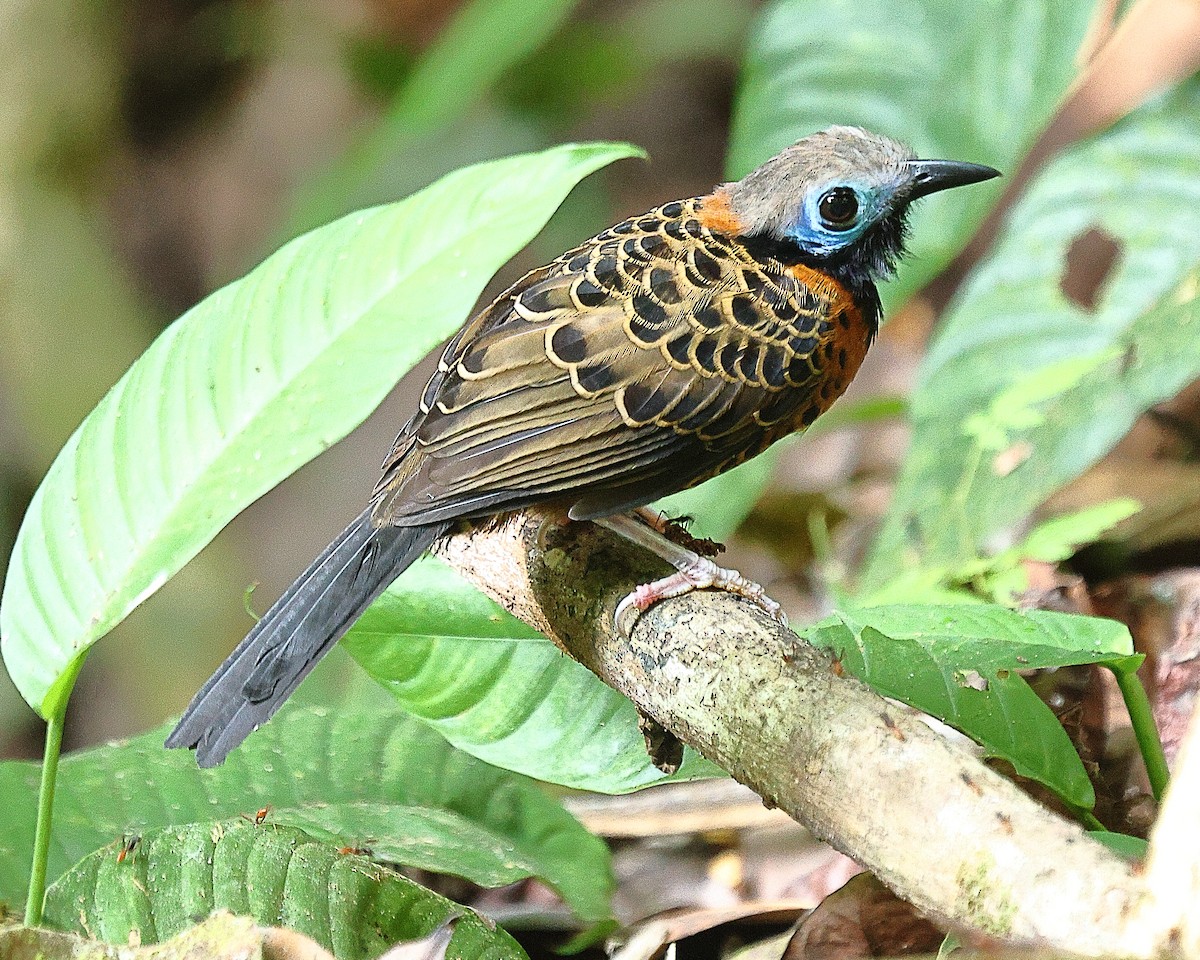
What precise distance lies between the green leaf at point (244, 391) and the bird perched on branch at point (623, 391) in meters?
0.28

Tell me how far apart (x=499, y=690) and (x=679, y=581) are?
0.43 m

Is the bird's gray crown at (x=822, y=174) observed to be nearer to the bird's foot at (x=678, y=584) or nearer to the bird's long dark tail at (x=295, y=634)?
the bird's foot at (x=678, y=584)

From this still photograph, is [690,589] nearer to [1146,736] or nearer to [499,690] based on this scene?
[499,690]

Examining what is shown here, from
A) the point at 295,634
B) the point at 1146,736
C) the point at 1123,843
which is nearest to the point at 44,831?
the point at 295,634

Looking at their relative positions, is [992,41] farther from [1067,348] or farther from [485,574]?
[485,574]

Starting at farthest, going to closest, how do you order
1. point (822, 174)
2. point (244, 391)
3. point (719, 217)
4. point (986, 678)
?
1. point (719, 217)
2. point (822, 174)
3. point (244, 391)
4. point (986, 678)

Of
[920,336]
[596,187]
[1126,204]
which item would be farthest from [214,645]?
[1126,204]

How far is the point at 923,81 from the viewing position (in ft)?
12.8

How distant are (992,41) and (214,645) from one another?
173 inches

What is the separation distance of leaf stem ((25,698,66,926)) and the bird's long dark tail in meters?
0.19

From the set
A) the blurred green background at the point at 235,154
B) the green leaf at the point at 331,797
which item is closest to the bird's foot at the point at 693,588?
the green leaf at the point at 331,797

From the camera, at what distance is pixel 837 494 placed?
5.29 m

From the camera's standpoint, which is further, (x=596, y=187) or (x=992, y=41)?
(x=596, y=187)

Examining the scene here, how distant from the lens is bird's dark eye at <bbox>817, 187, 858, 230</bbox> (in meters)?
2.77
